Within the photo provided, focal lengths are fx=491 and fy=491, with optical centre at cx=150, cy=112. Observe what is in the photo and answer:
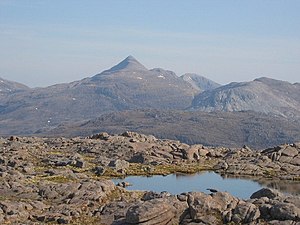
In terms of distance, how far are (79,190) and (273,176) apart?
5392cm

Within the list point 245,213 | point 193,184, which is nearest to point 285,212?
point 245,213

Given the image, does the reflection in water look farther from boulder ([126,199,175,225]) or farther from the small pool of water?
boulder ([126,199,175,225])

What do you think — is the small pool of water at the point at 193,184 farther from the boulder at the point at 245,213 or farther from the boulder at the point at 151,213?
the boulder at the point at 151,213

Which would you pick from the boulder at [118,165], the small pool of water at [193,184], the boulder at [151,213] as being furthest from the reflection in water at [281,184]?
the boulder at [151,213]

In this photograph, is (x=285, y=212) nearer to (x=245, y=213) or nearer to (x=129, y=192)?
(x=245, y=213)

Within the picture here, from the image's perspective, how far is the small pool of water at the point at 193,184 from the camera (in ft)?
295

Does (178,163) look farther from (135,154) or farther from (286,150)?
(286,150)

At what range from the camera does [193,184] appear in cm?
9662

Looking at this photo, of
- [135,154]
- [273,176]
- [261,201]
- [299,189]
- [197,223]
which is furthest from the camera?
[135,154]

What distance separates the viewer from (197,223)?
44.7 metres

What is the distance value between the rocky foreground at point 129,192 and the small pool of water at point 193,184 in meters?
5.37

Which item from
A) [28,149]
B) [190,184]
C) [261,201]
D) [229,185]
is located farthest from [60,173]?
[261,201]

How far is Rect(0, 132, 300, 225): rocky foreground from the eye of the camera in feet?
149

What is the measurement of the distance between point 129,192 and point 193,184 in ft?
90.5
